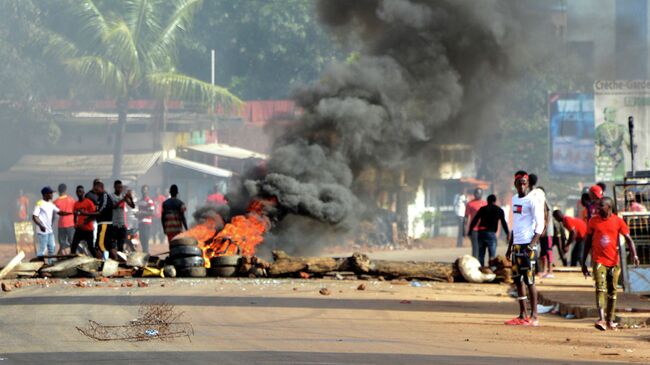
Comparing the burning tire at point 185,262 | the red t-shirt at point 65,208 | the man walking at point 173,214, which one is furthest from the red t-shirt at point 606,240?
the red t-shirt at point 65,208

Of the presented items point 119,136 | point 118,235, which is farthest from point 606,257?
point 119,136

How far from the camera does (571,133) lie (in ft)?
158

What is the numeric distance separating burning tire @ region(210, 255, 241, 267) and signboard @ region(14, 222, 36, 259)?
584 inches

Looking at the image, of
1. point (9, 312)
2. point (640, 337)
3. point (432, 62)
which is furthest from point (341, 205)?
point (640, 337)

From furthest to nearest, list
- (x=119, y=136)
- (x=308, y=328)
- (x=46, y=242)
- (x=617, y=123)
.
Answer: (x=119, y=136), (x=617, y=123), (x=46, y=242), (x=308, y=328)

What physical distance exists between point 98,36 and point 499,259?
98.7 ft

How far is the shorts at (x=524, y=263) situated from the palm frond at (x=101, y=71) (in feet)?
111

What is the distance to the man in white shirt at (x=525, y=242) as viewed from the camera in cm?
1277

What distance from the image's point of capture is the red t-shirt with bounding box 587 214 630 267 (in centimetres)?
1253

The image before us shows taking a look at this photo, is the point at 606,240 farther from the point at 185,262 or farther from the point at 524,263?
the point at 185,262

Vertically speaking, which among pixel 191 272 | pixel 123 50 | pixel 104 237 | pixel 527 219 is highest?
pixel 123 50

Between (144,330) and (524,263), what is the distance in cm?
448

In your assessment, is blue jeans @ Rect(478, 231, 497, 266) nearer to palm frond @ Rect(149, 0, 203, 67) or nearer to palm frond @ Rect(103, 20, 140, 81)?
palm frond @ Rect(103, 20, 140, 81)

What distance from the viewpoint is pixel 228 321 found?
12.7 metres
